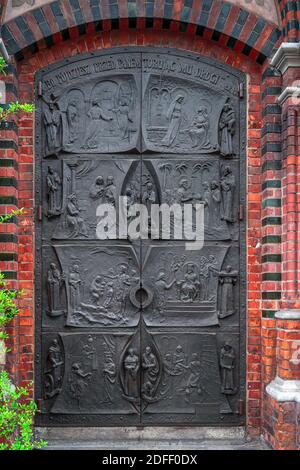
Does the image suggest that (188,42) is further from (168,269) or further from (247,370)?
(247,370)

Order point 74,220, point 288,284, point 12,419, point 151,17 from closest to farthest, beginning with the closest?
point 12,419, point 288,284, point 151,17, point 74,220

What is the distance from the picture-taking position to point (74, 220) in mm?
5555

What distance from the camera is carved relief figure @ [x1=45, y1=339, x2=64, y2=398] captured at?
18.1 ft

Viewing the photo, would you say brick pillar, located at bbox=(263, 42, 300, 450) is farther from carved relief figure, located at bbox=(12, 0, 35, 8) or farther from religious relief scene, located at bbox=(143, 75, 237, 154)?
carved relief figure, located at bbox=(12, 0, 35, 8)

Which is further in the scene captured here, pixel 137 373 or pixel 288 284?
pixel 137 373

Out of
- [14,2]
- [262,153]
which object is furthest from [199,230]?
[14,2]

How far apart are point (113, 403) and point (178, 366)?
2.27 ft

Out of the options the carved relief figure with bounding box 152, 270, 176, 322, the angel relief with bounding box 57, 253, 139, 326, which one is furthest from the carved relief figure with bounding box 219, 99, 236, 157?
the angel relief with bounding box 57, 253, 139, 326

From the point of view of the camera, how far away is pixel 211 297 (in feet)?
18.3

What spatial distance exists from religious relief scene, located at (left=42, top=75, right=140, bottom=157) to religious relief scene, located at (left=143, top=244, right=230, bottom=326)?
43.0 inches

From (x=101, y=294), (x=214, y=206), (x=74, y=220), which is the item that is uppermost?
(x=214, y=206)

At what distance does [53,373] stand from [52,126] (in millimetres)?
2291

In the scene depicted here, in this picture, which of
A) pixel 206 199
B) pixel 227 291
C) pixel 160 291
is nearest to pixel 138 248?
pixel 160 291

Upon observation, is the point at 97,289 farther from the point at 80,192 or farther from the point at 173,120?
the point at 173,120
